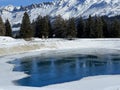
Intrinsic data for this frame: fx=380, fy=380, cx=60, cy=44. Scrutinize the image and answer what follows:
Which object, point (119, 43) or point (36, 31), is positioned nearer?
point (119, 43)

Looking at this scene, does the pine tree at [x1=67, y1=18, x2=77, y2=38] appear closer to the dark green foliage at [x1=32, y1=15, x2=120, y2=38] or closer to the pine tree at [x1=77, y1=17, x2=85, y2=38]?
the dark green foliage at [x1=32, y1=15, x2=120, y2=38]

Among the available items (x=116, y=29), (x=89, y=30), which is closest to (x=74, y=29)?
(x=89, y=30)

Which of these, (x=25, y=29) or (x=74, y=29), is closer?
(x=25, y=29)

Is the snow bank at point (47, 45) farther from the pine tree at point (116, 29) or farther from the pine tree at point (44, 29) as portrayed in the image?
the pine tree at point (44, 29)

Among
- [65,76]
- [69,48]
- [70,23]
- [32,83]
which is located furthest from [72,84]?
[70,23]

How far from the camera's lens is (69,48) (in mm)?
95562

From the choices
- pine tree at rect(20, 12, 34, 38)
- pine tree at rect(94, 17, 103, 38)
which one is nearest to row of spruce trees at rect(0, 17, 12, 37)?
pine tree at rect(20, 12, 34, 38)

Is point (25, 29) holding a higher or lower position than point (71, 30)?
higher

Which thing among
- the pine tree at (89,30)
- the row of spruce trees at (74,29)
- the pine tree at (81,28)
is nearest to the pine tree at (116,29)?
the row of spruce trees at (74,29)

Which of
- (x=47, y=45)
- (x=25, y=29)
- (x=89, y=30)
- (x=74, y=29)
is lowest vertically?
(x=47, y=45)

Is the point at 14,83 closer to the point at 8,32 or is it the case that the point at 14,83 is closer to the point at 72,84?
the point at 72,84

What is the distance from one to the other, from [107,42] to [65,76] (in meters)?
59.5

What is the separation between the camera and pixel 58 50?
89.0 m

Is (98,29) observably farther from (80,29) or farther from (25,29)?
(25,29)
